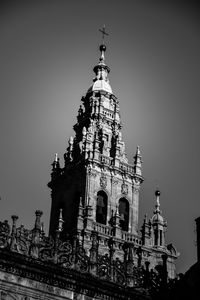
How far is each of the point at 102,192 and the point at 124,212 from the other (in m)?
3.03

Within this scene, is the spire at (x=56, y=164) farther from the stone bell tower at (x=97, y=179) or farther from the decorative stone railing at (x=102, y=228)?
the decorative stone railing at (x=102, y=228)

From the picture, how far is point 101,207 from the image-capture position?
179 feet

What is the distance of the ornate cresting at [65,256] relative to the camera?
25.2m

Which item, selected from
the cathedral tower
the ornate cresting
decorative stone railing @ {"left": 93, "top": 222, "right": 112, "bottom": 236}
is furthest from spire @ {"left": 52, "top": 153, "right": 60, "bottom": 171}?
the ornate cresting

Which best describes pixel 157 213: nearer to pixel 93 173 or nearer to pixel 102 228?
pixel 93 173

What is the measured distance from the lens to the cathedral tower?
5234 cm

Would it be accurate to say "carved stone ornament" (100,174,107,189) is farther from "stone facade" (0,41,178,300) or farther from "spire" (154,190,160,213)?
"spire" (154,190,160,213)

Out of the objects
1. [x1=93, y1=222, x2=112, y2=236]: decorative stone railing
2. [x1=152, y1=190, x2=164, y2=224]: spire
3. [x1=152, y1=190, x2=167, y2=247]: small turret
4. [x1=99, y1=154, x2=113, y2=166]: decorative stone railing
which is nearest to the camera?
[x1=93, y1=222, x2=112, y2=236]: decorative stone railing

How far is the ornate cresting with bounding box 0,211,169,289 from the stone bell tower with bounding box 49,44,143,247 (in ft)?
78.1

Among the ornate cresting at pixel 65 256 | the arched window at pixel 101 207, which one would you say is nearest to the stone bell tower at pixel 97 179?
the arched window at pixel 101 207

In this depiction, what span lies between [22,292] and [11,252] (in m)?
1.66

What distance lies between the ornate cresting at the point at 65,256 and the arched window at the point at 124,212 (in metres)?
27.2

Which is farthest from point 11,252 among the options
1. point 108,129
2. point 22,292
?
point 108,129

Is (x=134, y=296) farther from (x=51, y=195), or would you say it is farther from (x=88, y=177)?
(x=51, y=195)
